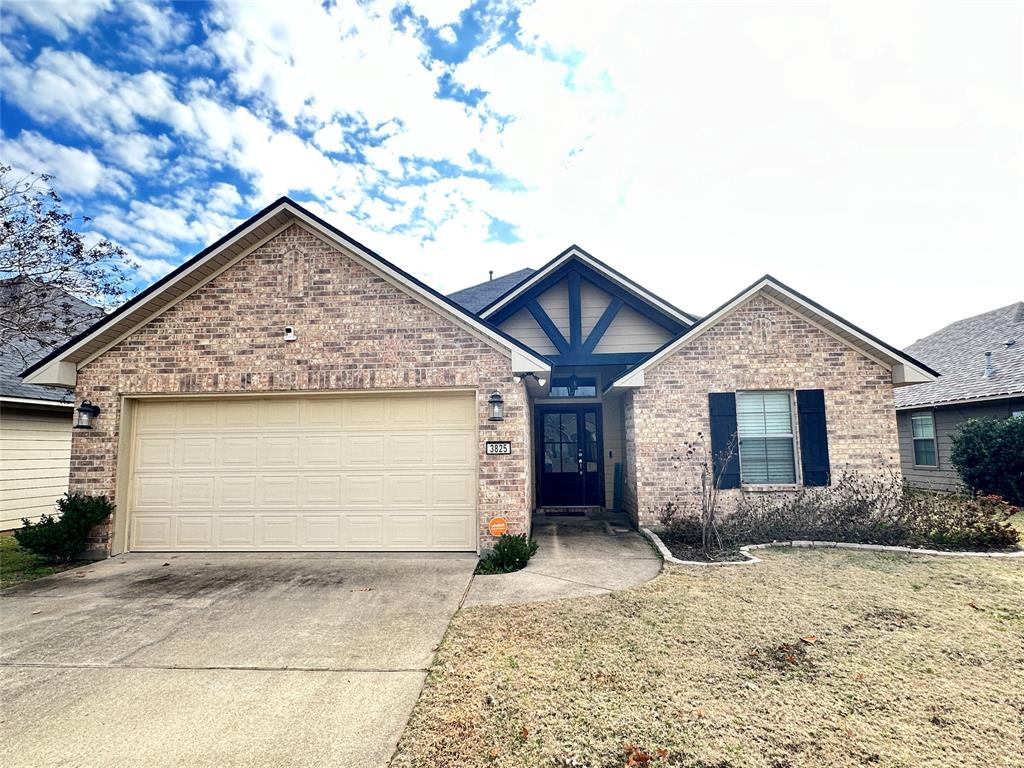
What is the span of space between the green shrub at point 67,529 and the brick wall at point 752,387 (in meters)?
8.68

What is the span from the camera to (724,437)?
28.9 feet

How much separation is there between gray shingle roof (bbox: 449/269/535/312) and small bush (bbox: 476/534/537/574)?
25.2ft

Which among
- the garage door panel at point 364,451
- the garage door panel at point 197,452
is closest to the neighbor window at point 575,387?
the garage door panel at point 364,451

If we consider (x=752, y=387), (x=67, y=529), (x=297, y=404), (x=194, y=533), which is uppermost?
(x=752, y=387)

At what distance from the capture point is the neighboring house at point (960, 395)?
41.4ft

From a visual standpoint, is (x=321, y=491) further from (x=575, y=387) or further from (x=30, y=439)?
(x=30, y=439)

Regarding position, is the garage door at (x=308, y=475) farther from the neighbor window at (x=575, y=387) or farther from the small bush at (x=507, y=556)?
the neighbor window at (x=575, y=387)

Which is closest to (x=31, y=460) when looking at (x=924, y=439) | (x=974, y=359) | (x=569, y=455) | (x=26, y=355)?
(x=26, y=355)

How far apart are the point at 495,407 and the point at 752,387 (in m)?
4.83

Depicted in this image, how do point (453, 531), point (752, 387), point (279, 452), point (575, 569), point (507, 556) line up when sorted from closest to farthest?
point (575, 569), point (507, 556), point (453, 531), point (279, 452), point (752, 387)

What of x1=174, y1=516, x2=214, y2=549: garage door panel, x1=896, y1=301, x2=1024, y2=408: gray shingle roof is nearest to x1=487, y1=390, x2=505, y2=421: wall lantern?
x1=174, y1=516, x2=214, y2=549: garage door panel

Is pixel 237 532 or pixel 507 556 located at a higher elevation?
pixel 237 532

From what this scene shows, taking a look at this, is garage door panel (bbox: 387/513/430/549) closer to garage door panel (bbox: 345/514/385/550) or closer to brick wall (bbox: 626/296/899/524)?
garage door panel (bbox: 345/514/385/550)

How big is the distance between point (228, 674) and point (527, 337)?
8.72 meters
